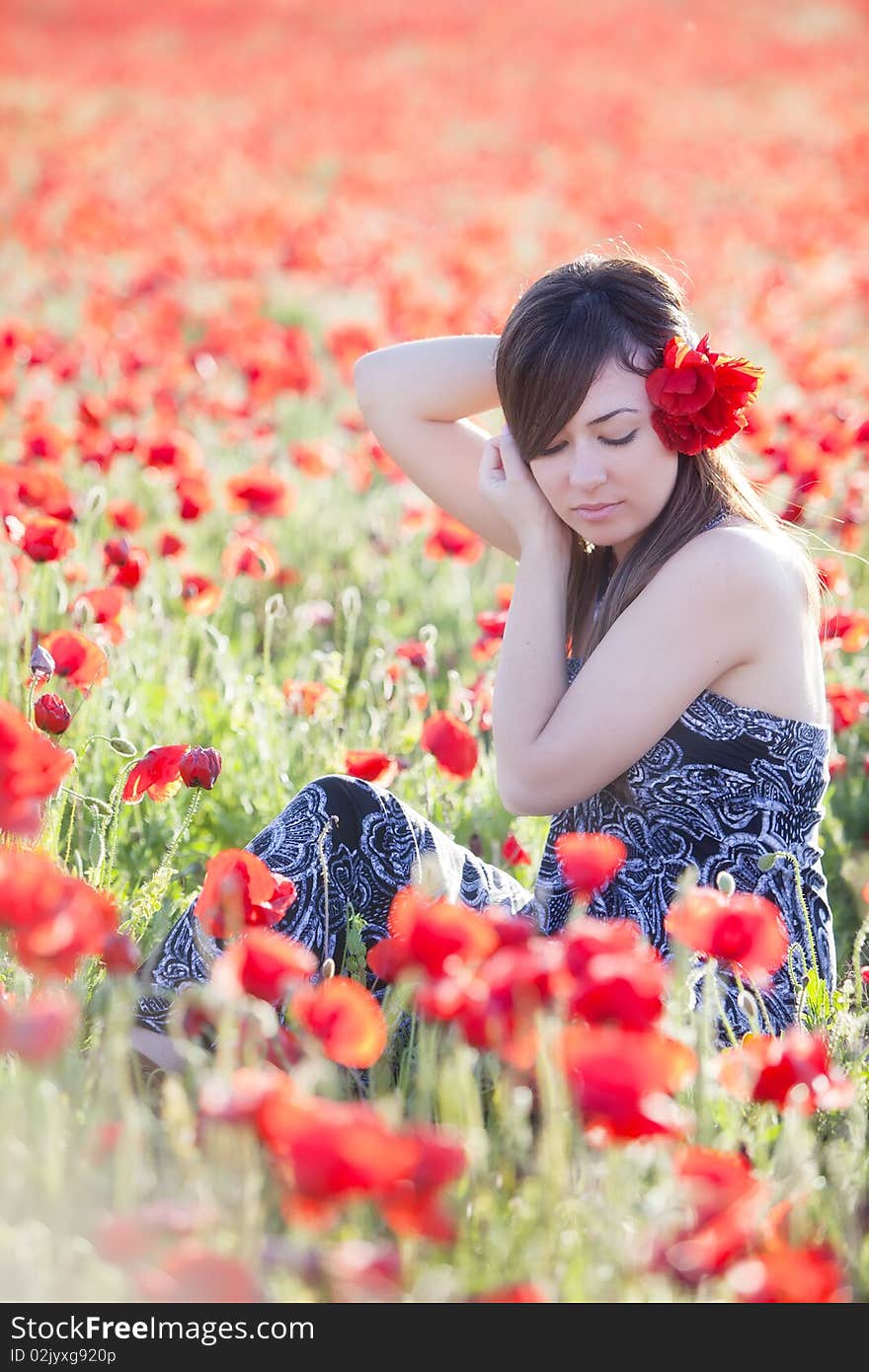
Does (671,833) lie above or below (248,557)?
below

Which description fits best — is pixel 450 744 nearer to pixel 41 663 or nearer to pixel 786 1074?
pixel 41 663

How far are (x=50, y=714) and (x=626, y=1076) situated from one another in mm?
1290

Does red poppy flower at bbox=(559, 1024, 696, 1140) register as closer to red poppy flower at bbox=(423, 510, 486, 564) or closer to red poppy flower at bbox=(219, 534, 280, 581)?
red poppy flower at bbox=(219, 534, 280, 581)

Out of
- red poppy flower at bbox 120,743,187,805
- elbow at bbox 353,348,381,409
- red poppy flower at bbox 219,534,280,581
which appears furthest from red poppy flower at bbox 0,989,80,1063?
red poppy flower at bbox 219,534,280,581

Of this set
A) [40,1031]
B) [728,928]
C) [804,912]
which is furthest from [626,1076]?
[804,912]

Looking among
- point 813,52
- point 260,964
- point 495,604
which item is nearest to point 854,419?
point 495,604

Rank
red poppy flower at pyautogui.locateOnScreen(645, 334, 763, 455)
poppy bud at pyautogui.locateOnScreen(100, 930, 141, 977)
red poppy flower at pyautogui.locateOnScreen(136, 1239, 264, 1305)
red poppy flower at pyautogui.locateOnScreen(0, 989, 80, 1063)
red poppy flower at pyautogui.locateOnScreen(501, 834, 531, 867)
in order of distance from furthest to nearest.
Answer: red poppy flower at pyautogui.locateOnScreen(501, 834, 531, 867) < red poppy flower at pyautogui.locateOnScreen(645, 334, 763, 455) < poppy bud at pyautogui.locateOnScreen(100, 930, 141, 977) < red poppy flower at pyautogui.locateOnScreen(0, 989, 80, 1063) < red poppy flower at pyautogui.locateOnScreen(136, 1239, 264, 1305)

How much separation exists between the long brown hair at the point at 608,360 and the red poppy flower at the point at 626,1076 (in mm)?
1138

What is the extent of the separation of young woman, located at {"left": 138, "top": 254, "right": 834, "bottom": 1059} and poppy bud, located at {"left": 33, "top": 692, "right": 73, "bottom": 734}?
0.35 m

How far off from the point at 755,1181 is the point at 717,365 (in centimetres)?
129

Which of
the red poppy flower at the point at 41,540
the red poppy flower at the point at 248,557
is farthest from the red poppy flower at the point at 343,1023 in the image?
the red poppy flower at the point at 248,557

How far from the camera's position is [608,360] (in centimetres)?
238

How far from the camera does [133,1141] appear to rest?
1.36 m

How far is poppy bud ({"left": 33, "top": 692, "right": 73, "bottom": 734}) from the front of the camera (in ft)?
7.72
